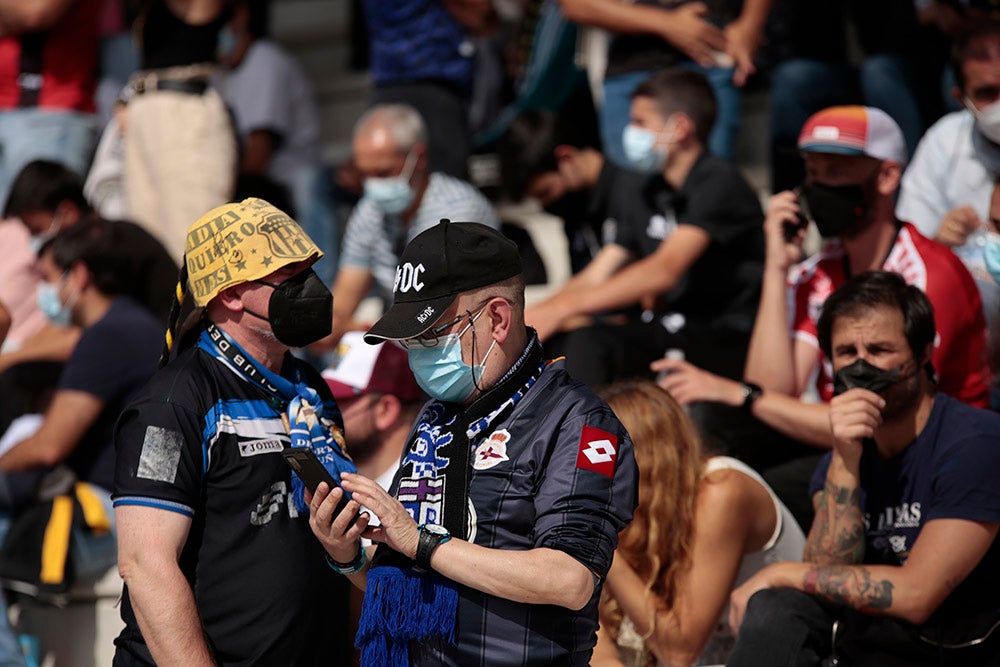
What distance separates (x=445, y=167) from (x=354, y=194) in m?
1.06

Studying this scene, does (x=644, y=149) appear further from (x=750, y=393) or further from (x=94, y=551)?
(x=94, y=551)

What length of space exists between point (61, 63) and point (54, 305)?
2.29 meters

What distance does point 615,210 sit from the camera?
6035mm

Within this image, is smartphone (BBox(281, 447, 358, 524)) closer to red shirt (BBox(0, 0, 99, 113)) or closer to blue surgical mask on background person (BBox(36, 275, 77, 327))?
blue surgical mask on background person (BBox(36, 275, 77, 327))

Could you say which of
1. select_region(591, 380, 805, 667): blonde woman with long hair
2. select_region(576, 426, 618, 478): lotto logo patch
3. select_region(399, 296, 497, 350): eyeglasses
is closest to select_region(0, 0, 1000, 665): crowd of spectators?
select_region(591, 380, 805, 667): blonde woman with long hair

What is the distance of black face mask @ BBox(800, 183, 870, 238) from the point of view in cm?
467

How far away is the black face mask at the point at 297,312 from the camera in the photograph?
133 inches

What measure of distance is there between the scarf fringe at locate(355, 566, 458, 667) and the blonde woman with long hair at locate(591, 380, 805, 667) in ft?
3.59

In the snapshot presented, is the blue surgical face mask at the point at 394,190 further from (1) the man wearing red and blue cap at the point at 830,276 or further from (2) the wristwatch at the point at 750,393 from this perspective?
(2) the wristwatch at the point at 750,393

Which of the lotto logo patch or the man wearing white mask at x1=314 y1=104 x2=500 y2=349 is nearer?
the lotto logo patch

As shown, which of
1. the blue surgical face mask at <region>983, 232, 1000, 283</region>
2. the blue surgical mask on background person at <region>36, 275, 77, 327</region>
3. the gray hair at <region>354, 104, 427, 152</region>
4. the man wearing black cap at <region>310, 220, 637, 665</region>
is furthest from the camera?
the gray hair at <region>354, 104, 427, 152</region>

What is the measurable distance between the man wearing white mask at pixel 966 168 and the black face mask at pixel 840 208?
0.42 meters

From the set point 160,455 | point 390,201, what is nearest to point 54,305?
point 390,201

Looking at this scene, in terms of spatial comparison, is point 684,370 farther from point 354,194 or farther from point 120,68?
point 120,68
